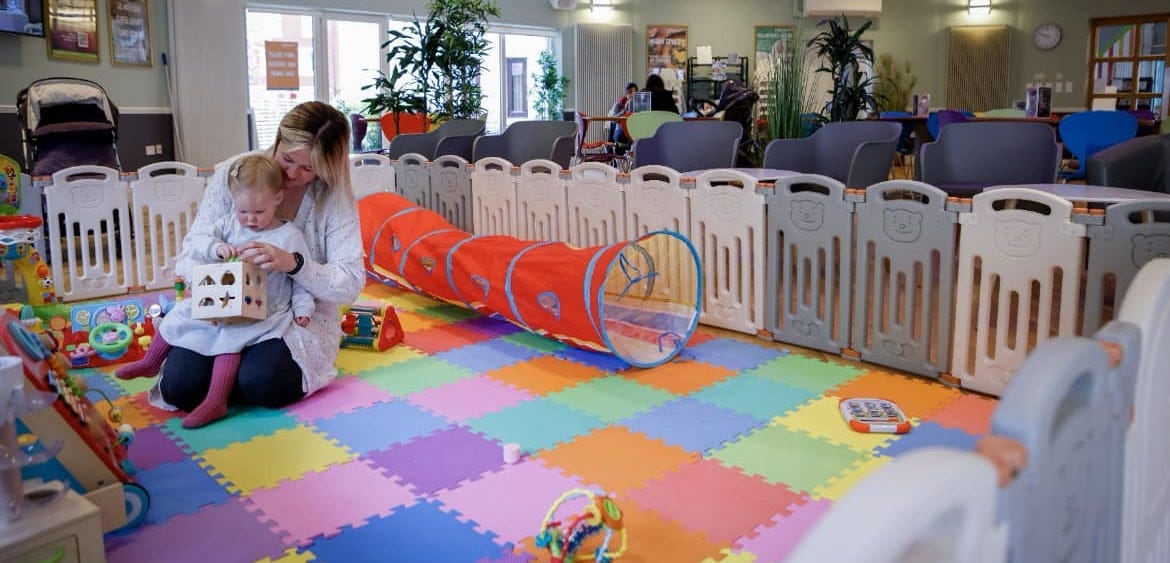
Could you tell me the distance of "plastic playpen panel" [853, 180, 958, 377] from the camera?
2826mm

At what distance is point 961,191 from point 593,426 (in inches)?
106

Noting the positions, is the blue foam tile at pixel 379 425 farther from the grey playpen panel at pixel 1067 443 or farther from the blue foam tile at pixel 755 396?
the grey playpen panel at pixel 1067 443

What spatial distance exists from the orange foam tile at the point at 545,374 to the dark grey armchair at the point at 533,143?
294cm

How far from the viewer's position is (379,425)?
2.54m

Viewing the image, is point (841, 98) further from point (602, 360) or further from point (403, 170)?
point (602, 360)

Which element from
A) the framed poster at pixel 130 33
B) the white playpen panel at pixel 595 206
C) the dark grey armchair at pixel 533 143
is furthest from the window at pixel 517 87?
the white playpen panel at pixel 595 206

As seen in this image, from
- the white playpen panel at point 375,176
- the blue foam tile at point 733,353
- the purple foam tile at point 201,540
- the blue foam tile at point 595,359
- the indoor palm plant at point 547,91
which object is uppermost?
the indoor palm plant at point 547,91

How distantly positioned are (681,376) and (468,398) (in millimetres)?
724

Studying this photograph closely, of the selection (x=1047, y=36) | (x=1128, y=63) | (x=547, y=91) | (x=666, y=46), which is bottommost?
(x=547, y=91)

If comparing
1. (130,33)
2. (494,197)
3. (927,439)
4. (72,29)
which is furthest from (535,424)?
(130,33)

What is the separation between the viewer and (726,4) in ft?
39.7

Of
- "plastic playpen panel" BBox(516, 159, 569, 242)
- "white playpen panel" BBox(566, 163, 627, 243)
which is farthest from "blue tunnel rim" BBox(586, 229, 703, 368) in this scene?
"plastic playpen panel" BBox(516, 159, 569, 242)

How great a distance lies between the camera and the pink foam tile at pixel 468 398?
2.65 m

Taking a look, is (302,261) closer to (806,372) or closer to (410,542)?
(410,542)
